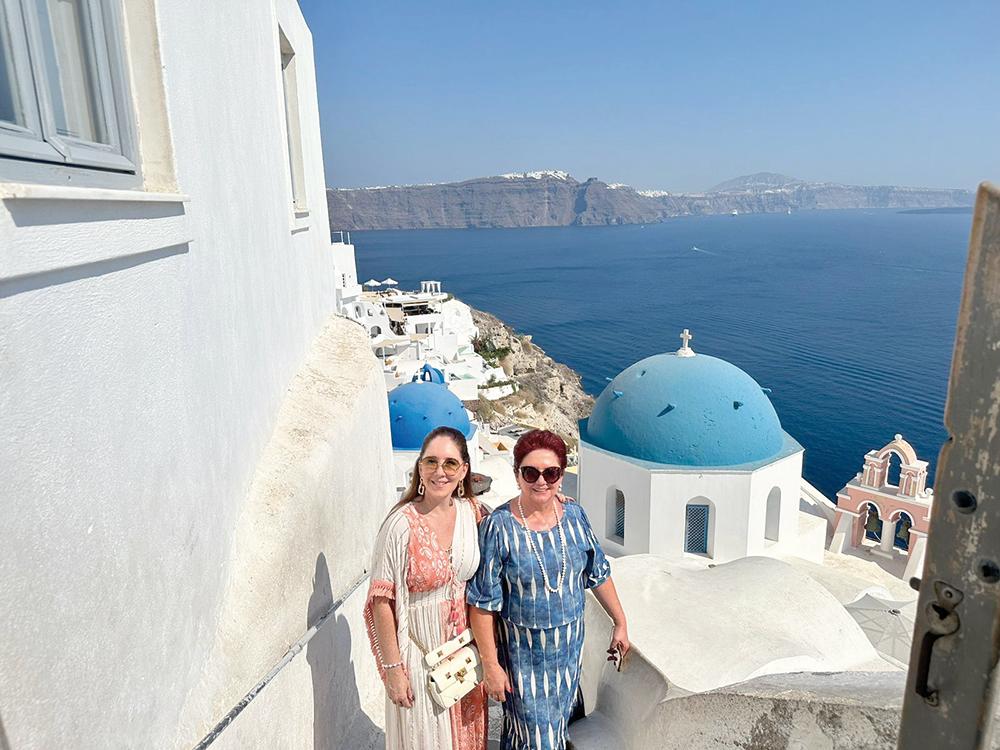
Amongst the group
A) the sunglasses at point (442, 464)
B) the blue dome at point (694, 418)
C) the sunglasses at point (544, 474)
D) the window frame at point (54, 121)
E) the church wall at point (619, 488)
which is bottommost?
the church wall at point (619, 488)

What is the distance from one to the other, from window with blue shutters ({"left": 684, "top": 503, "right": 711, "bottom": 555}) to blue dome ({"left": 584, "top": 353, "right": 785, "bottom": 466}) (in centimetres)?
80

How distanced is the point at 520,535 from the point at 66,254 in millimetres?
1682

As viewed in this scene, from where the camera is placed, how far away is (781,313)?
6266 centimetres

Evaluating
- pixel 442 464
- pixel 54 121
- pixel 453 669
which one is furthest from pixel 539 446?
pixel 54 121

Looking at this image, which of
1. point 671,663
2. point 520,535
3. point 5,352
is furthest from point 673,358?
point 5,352

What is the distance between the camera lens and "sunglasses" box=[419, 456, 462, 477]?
2.35 metres

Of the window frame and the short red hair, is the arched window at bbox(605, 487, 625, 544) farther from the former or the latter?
the window frame

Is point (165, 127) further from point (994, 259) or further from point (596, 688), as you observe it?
point (596, 688)

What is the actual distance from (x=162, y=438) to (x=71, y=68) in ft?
3.05

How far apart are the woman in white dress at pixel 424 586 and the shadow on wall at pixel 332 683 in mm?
399

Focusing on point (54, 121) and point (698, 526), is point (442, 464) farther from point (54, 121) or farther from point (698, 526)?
point (698, 526)

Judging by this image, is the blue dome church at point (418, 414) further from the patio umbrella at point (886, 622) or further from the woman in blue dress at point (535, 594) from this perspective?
the woman in blue dress at point (535, 594)

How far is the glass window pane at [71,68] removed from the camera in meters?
1.44

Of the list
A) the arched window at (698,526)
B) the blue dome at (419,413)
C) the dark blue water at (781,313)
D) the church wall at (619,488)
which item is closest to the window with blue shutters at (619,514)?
the church wall at (619,488)
